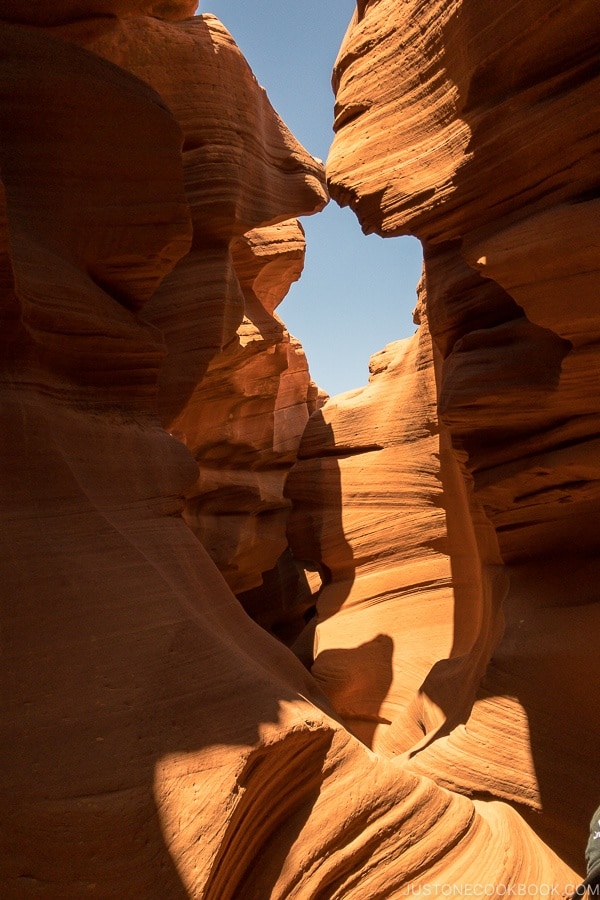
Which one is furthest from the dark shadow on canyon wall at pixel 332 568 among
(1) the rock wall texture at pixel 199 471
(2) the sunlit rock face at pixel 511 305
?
(2) the sunlit rock face at pixel 511 305

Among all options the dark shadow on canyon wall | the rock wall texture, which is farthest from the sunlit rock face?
the dark shadow on canyon wall

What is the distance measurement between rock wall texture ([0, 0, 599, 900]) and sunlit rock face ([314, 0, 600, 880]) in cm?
2

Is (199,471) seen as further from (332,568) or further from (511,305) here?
(332,568)

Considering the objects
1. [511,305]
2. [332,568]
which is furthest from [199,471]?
[332,568]

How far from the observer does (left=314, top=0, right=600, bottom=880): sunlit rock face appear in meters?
4.04

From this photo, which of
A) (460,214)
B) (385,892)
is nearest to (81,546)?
(385,892)

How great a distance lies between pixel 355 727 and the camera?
8039 millimetres

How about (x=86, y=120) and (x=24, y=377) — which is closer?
(x=24, y=377)

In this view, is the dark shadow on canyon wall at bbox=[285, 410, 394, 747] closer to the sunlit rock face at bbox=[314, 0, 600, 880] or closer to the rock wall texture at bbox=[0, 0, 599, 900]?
the rock wall texture at bbox=[0, 0, 599, 900]

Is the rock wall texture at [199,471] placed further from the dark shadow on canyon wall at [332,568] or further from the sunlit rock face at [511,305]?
the dark shadow on canyon wall at [332,568]

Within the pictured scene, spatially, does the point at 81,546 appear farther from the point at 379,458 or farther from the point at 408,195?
the point at 379,458

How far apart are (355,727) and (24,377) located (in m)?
→ 5.48

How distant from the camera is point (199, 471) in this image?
5340 millimetres

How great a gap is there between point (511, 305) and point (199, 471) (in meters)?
2.47
